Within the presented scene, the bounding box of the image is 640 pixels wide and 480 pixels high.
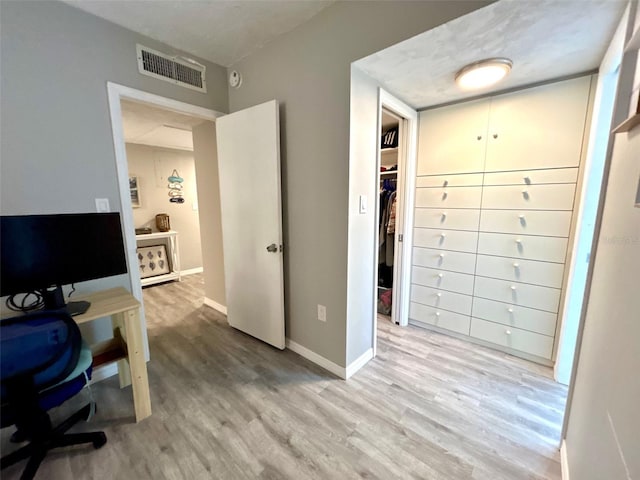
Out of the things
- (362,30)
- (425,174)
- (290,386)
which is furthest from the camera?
(425,174)

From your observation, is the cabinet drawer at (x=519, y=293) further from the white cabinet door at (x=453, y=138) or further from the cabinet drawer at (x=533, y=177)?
the white cabinet door at (x=453, y=138)

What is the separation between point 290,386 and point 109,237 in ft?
4.84

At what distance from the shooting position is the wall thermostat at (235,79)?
7.35ft

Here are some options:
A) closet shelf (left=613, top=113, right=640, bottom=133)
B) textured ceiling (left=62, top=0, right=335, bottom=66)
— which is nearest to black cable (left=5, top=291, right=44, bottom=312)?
textured ceiling (left=62, top=0, right=335, bottom=66)

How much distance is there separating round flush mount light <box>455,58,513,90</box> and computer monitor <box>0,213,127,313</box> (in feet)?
7.43

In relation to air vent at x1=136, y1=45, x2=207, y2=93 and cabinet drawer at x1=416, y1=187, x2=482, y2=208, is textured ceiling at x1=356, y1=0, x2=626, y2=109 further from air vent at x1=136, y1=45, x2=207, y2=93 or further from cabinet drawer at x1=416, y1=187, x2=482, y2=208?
air vent at x1=136, y1=45, x2=207, y2=93

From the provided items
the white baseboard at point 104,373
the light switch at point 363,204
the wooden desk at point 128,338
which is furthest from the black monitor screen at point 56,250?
the light switch at point 363,204

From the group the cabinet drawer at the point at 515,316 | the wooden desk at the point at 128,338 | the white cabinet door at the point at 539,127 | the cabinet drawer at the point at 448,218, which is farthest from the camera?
the cabinet drawer at the point at 448,218

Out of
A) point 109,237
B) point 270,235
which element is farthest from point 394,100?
point 109,237

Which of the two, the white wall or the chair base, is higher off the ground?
the white wall

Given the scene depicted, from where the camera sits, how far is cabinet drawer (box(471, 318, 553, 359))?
1.96m

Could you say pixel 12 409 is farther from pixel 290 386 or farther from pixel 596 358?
pixel 596 358

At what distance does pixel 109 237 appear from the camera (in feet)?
4.87

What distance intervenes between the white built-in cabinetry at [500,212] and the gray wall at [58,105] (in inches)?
95.7
